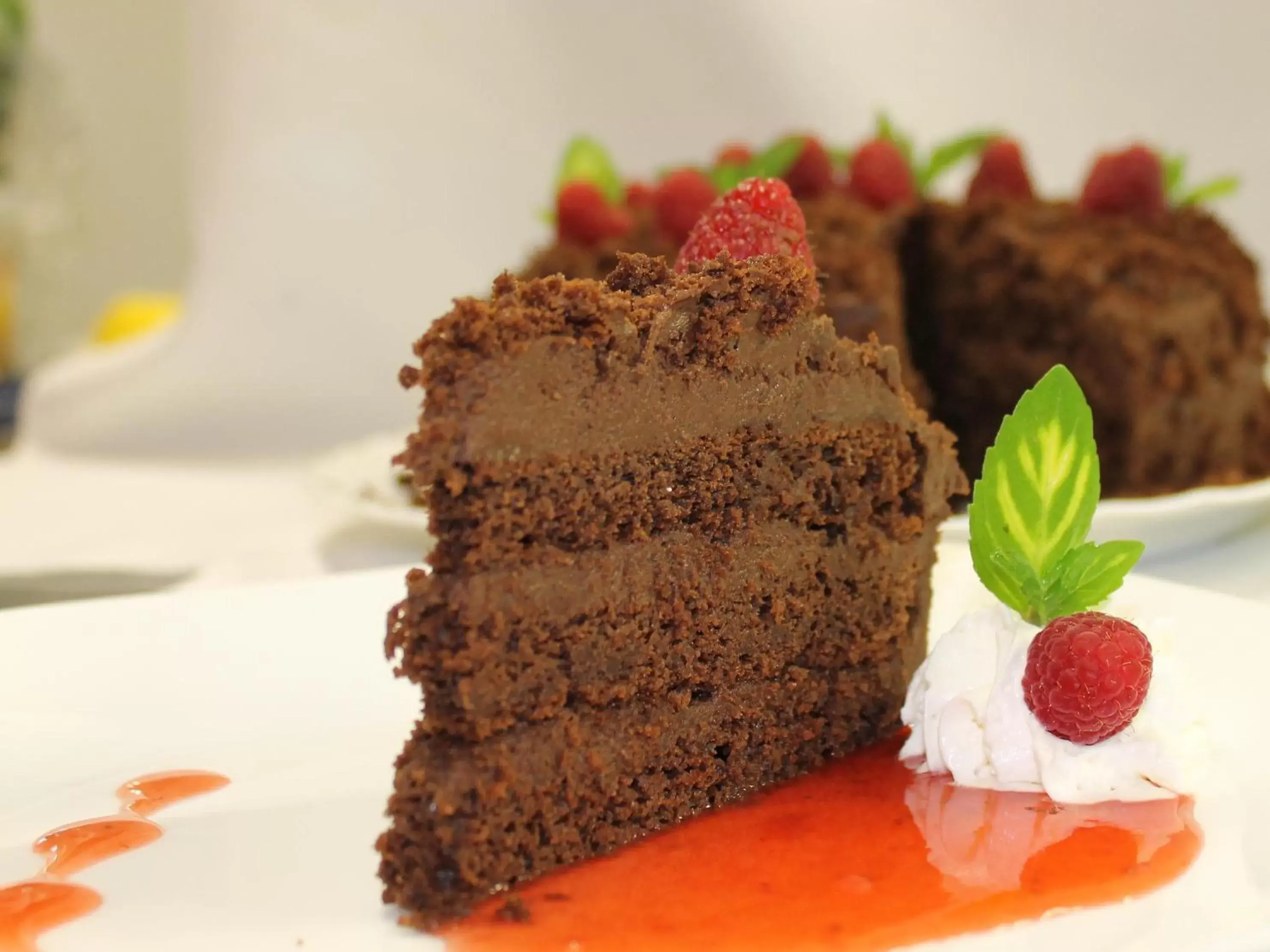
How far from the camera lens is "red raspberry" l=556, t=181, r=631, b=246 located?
476 centimetres

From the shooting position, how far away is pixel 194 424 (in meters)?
7.05

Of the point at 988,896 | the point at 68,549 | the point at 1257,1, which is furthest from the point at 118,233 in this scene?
the point at 988,896

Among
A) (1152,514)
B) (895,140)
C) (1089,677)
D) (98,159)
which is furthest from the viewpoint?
(98,159)

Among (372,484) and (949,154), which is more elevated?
(949,154)

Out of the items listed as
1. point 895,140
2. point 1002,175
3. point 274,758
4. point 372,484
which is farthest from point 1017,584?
point 895,140

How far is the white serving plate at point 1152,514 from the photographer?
3682mm

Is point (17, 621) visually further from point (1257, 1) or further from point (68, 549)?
point (1257, 1)

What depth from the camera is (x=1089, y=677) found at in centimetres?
236

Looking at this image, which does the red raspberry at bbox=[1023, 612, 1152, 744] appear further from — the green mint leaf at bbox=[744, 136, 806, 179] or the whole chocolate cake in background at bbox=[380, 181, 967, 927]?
the green mint leaf at bbox=[744, 136, 806, 179]

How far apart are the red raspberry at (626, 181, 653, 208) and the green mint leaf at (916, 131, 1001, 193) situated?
1.05 m

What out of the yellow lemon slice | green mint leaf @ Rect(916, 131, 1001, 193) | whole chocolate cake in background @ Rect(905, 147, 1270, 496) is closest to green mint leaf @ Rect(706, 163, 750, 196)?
whole chocolate cake in background @ Rect(905, 147, 1270, 496)

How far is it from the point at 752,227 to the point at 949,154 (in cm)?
296

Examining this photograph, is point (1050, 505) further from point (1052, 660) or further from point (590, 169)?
point (590, 169)

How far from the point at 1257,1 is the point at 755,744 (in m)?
5.48
